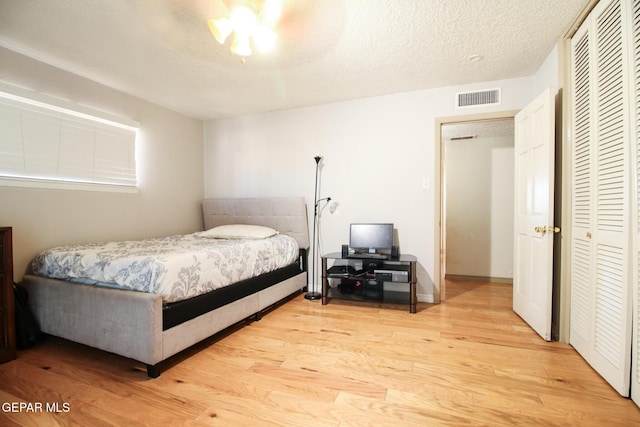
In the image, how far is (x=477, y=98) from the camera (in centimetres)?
298

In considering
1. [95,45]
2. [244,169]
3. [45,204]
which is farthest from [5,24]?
[244,169]

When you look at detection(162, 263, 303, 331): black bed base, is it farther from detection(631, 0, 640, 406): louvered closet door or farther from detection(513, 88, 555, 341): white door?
detection(631, 0, 640, 406): louvered closet door

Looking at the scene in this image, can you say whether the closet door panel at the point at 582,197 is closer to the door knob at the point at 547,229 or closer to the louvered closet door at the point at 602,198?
the louvered closet door at the point at 602,198

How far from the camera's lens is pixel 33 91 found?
2381 mm

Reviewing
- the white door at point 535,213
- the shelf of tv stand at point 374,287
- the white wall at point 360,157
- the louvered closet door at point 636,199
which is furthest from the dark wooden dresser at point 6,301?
the white door at point 535,213

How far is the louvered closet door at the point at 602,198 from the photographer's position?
4.98 feet

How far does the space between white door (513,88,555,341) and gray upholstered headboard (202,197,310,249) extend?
7.42 ft

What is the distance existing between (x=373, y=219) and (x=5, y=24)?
11.3ft

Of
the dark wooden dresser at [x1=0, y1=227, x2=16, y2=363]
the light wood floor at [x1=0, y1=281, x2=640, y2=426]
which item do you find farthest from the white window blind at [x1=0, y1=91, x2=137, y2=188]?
the light wood floor at [x1=0, y1=281, x2=640, y2=426]

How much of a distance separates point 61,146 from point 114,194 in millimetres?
608

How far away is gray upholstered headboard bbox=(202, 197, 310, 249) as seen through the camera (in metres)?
3.54

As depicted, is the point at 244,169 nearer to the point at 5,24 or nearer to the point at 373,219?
the point at 373,219

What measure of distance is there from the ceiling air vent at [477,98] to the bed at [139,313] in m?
2.75

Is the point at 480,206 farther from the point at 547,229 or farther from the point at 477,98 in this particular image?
the point at 547,229
